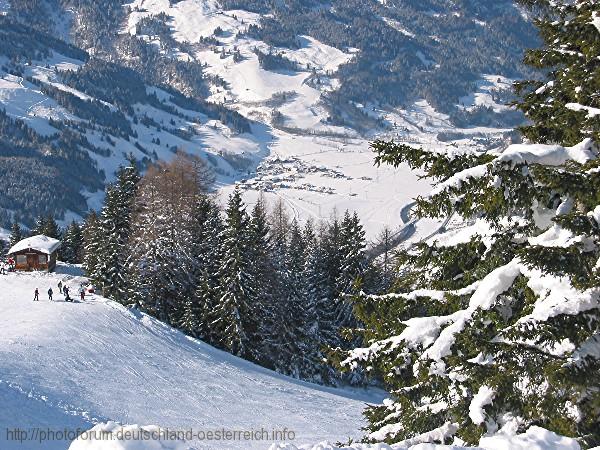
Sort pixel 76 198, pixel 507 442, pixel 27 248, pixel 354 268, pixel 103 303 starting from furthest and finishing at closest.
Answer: pixel 76 198 → pixel 27 248 → pixel 354 268 → pixel 103 303 → pixel 507 442

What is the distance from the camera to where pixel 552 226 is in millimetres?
7195

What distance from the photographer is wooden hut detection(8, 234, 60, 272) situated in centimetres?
5509

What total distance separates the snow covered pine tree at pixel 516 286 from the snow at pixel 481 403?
0.02m

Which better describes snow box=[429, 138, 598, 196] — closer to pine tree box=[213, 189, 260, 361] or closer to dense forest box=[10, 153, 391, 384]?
dense forest box=[10, 153, 391, 384]

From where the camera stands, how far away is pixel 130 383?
28766 mm

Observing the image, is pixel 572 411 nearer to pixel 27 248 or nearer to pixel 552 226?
pixel 552 226

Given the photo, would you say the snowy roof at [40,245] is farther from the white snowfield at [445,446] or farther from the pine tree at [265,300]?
the white snowfield at [445,446]

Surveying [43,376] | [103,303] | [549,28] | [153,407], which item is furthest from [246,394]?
[549,28]

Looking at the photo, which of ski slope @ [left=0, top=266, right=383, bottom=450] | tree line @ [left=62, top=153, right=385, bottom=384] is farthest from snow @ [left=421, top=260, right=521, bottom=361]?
tree line @ [left=62, top=153, right=385, bottom=384]

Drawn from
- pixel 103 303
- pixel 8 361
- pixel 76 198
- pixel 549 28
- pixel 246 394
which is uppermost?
pixel 76 198

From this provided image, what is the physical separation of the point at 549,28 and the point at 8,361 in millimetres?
25443

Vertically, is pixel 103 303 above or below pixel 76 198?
below

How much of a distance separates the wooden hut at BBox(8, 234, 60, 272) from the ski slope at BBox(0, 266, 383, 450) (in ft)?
45.7

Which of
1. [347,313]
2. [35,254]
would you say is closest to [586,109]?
[347,313]
